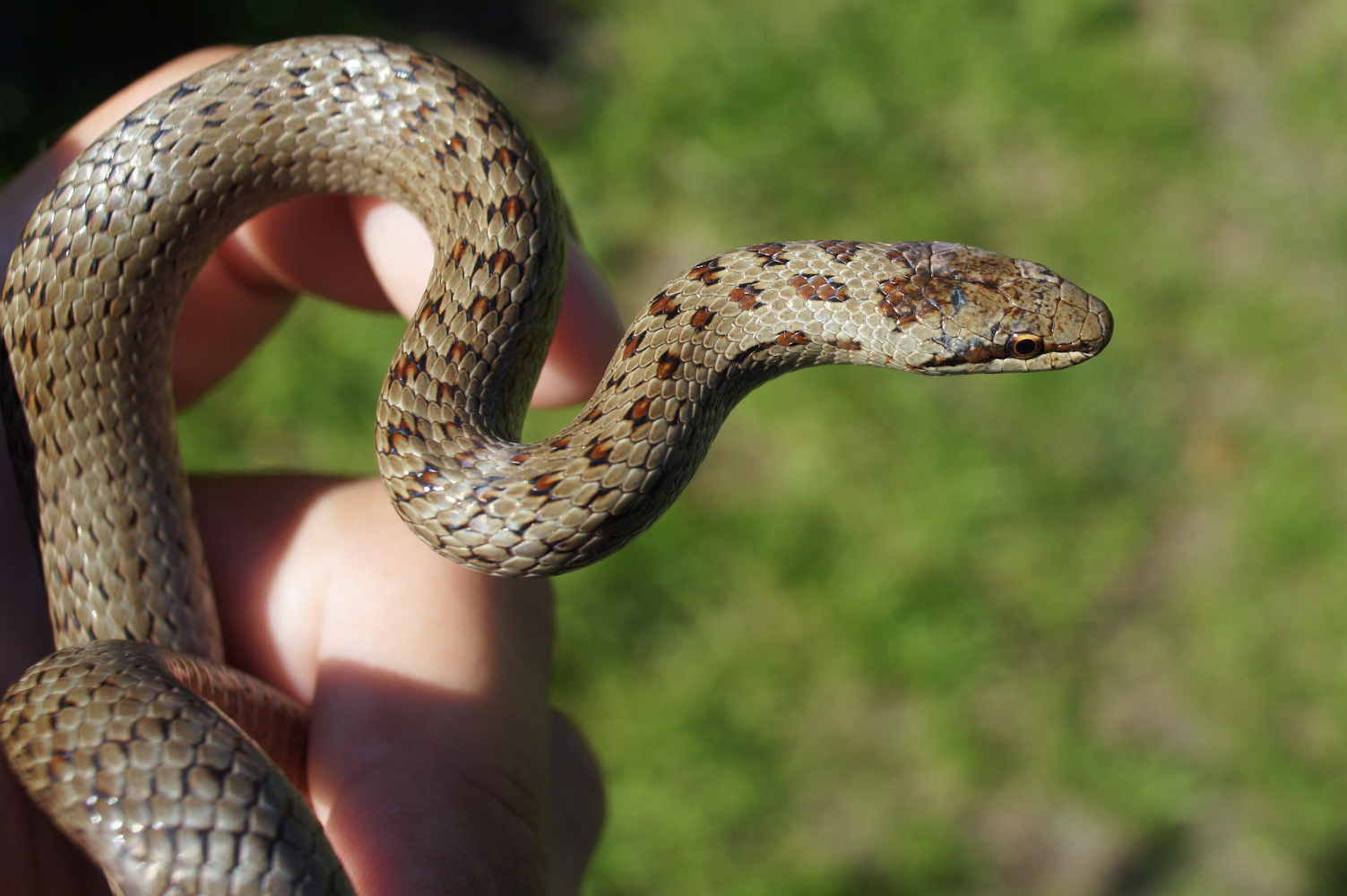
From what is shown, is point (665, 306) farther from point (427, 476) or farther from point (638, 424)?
point (427, 476)

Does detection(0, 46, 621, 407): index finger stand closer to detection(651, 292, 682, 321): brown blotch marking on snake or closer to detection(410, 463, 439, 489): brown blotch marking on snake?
detection(651, 292, 682, 321): brown blotch marking on snake

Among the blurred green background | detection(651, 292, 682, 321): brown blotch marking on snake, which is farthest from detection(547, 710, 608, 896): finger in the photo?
detection(651, 292, 682, 321): brown blotch marking on snake

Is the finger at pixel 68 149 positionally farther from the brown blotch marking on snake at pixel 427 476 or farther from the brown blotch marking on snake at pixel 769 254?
the brown blotch marking on snake at pixel 769 254

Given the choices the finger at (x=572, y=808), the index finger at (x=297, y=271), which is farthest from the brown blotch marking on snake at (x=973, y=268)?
the finger at (x=572, y=808)

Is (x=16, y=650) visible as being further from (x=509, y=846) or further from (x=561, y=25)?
(x=561, y=25)

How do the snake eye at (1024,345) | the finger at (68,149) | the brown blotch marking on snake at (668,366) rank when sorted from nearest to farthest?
the brown blotch marking on snake at (668,366) < the snake eye at (1024,345) < the finger at (68,149)

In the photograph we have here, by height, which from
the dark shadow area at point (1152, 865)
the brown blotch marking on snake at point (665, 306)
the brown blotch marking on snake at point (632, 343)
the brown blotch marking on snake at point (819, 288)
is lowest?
the dark shadow area at point (1152, 865)

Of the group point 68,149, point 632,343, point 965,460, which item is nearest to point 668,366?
point 632,343
